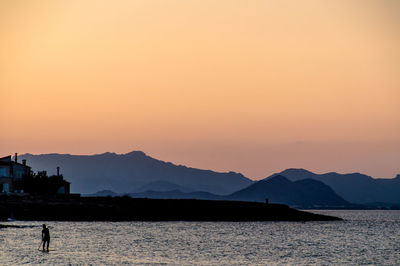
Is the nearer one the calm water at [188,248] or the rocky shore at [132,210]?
the calm water at [188,248]

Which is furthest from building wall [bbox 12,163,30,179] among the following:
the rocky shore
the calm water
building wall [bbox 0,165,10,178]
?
the calm water

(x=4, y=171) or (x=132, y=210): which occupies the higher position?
(x=4, y=171)

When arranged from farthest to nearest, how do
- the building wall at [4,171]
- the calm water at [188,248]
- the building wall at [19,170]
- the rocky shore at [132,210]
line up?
1. the building wall at [19,170]
2. the building wall at [4,171]
3. the rocky shore at [132,210]
4. the calm water at [188,248]

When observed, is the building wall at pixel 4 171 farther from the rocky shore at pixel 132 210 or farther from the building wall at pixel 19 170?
the rocky shore at pixel 132 210

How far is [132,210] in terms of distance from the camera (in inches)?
5851

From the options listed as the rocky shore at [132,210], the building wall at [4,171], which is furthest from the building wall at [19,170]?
the rocky shore at [132,210]

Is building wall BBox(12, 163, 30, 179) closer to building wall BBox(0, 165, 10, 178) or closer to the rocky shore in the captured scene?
building wall BBox(0, 165, 10, 178)

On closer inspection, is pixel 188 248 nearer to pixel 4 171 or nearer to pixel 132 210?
pixel 132 210

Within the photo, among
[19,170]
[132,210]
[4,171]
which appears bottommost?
[132,210]

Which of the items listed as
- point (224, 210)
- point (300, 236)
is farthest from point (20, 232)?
point (224, 210)

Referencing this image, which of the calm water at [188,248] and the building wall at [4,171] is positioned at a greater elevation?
the building wall at [4,171]

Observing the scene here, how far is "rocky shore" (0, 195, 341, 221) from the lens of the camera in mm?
128000

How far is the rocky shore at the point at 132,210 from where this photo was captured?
420 ft

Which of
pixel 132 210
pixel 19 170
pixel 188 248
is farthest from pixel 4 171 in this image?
pixel 188 248
